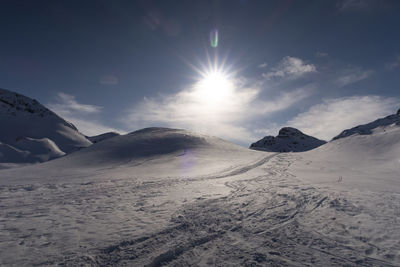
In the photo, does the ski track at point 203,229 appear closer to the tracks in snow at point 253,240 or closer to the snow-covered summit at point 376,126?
the tracks in snow at point 253,240

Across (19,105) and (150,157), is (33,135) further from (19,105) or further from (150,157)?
(150,157)

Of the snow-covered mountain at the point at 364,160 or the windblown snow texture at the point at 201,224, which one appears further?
the snow-covered mountain at the point at 364,160

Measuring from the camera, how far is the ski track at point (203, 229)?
159 inches

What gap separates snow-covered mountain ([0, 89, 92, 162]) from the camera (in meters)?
42.2

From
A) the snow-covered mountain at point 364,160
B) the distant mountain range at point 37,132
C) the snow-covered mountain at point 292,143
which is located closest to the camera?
the snow-covered mountain at point 364,160

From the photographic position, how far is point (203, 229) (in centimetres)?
523

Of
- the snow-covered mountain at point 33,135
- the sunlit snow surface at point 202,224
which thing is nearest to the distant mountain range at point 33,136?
the snow-covered mountain at point 33,135

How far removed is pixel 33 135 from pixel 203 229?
263ft

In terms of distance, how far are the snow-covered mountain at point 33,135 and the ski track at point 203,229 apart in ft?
143

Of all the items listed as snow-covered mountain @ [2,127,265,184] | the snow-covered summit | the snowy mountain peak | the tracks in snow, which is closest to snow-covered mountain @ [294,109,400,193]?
the snow-covered summit

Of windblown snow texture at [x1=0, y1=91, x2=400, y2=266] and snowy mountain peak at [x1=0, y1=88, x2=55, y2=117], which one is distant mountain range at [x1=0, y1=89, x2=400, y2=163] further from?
windblown snow texture at [x1=0, y1=91, x2=400, y2=266]

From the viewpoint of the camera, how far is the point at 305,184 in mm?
10211

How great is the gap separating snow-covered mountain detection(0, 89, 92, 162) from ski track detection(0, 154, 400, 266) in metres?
43.6

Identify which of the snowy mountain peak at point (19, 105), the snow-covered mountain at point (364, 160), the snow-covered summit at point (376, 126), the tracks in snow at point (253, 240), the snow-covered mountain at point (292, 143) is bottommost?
the tracks in snow at point (253, 240)
